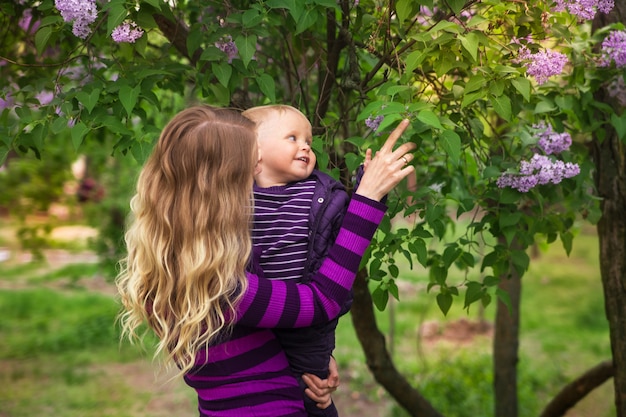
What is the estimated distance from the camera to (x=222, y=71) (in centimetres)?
217

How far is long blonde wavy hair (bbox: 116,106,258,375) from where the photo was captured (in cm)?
170

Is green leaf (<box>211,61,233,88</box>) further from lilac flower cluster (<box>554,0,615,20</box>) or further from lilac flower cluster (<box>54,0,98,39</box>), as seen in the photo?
lilac flower cluster (<box>554,0,615,20</box>)

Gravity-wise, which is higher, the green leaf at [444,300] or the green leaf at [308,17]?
the green leaf at [308,17]

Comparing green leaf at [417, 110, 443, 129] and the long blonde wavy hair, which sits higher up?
green leaf at [417, 110, 443, 129]

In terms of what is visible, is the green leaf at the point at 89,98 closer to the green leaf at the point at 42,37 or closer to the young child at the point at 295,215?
the green leaf at the point at 42,37

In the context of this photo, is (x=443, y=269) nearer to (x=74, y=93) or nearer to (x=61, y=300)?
(x=74, y=93)

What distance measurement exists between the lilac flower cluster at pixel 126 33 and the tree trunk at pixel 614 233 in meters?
1.77

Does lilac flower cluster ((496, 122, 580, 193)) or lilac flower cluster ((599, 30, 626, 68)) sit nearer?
lilac flower cluster ((496, 122, 580, 193))

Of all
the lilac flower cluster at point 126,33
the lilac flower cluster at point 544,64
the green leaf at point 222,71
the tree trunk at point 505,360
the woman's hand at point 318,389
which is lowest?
the tree trunk at point 505,360

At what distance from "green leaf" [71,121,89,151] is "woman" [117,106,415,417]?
0.39 m

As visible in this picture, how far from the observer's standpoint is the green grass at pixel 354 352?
520cm

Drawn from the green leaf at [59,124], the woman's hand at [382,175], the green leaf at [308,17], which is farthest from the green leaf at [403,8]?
the green leaf at [59,124]

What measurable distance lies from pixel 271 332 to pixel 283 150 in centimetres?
44

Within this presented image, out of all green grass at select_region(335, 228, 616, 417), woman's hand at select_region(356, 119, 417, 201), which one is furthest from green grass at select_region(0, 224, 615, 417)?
woman's hand at select_region(356, 119, 417, 201)
